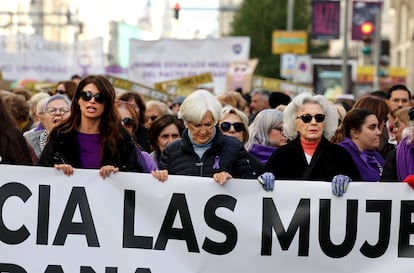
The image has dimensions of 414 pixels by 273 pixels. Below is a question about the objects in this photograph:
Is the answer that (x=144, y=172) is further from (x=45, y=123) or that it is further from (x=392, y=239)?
(x=45, y=123)

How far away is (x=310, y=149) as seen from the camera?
25.6 ft

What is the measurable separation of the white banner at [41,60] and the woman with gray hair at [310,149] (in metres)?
21.1

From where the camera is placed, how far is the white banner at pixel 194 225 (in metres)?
7.13

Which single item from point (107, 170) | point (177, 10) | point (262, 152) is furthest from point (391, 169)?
point (177, 10)

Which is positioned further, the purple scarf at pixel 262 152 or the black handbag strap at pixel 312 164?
the purple scarf at pixel 262 152

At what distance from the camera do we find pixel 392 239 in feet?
23.4

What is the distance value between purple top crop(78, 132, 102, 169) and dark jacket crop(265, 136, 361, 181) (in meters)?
0.99

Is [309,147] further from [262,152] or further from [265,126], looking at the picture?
[265,126]

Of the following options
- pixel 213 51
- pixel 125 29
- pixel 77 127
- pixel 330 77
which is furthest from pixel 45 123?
pixel 125 29

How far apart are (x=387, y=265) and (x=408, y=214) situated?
0.29 metres

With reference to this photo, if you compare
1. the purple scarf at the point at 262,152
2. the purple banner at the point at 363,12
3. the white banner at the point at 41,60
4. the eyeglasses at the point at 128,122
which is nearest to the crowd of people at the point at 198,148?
the purple scarf at the point at 262,152

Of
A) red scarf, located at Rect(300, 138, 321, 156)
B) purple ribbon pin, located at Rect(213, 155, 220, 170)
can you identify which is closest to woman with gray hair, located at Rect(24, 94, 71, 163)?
purple ribbon pin, located at Rect(213, 155, 220, 170)

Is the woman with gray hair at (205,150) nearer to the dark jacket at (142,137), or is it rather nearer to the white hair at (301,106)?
the white hair at (301,106)

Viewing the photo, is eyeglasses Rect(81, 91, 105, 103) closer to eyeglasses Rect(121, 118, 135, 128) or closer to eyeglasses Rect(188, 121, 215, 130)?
eyeglasses Rect(188, 121, 215, 130)
